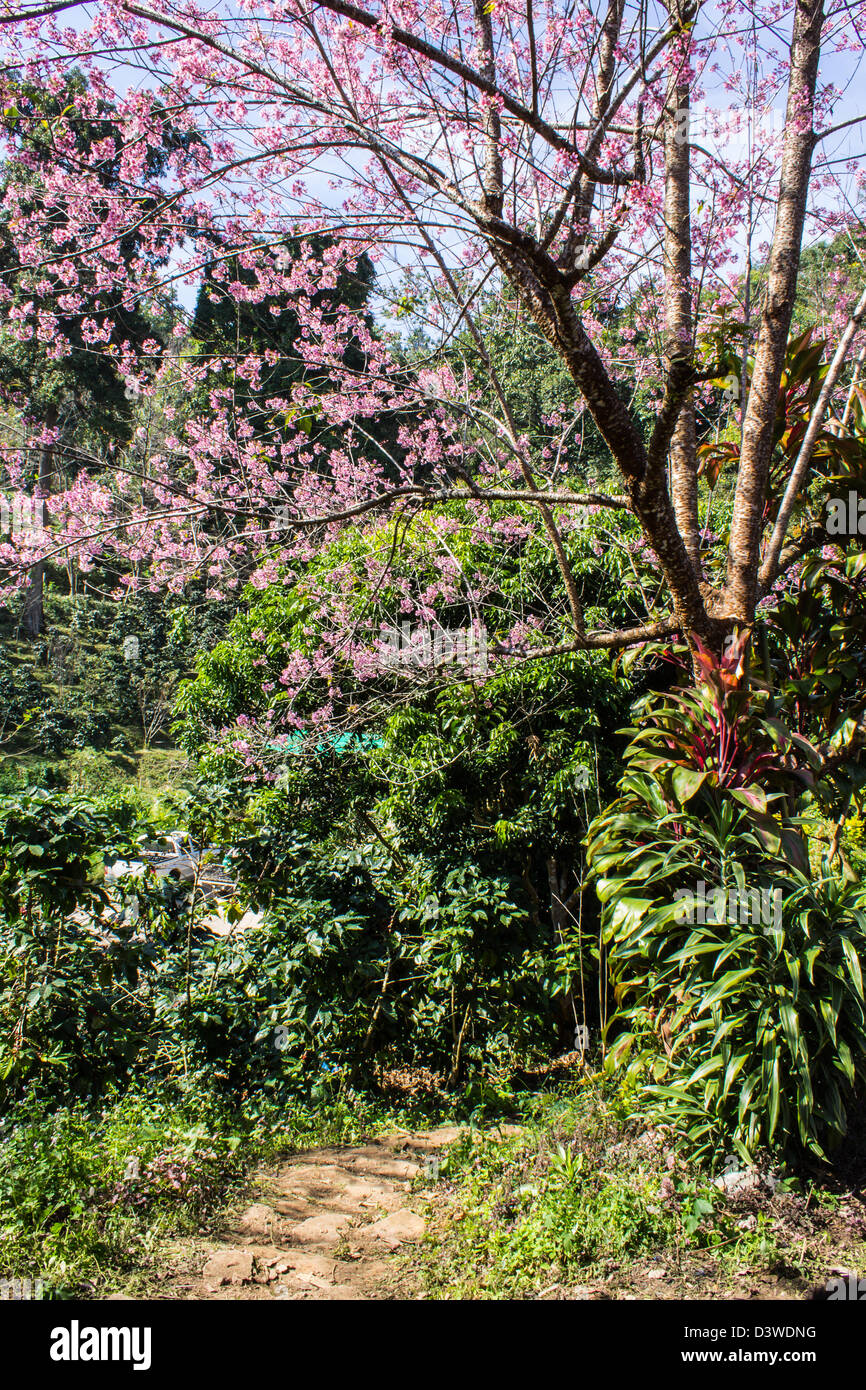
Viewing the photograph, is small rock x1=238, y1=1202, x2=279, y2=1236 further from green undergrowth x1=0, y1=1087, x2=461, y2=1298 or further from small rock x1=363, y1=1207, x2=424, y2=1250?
small rock x1=363, y1=1207, x2=424, y2=1250

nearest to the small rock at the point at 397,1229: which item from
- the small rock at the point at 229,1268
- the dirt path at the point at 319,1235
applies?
the dirt path at the point at 319,1235

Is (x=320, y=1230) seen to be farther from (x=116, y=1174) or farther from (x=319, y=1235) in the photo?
(x=116, y=1174)

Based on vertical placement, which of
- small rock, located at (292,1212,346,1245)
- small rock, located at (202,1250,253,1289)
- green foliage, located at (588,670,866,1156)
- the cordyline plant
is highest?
the cordyline plant

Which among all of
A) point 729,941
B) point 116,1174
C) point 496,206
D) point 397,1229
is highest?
point 496,206

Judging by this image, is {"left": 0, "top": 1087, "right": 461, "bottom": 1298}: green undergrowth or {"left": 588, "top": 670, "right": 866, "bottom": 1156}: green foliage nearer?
{"left": 0, "top": 1087, "right": 461, "bottom": 1298}: green undergrowth

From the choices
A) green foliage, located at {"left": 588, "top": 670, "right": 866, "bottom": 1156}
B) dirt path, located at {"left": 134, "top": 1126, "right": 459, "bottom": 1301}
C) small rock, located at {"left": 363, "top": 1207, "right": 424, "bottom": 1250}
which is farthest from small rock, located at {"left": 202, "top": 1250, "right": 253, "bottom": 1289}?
green foliage, located at {"left": 588, "top": 670, "right": 866, "bottom": 1156}

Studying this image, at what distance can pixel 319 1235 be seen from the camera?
2625 millimetres

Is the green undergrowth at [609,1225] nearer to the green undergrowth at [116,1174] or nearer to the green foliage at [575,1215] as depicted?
the green foliage at [575,1215]

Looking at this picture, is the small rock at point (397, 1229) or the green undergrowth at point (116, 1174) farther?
the small rock at point (397, 1229)

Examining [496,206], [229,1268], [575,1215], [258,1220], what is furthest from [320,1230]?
[496,206]

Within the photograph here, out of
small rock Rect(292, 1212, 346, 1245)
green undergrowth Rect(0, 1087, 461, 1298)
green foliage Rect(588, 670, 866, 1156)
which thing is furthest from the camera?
small rock Rect(292, 1212, 346, 1245)

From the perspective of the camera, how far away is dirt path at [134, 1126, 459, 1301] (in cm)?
229

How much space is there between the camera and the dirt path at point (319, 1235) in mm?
2295

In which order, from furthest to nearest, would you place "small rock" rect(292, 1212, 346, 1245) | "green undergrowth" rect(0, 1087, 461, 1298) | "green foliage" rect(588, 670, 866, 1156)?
"small rock" rect(292, 1212, 346, 1245)
"green foliage" rect(588, 670, 866, 1156)
"green undergrowth" rect(0, 1087, 461, 1298)
